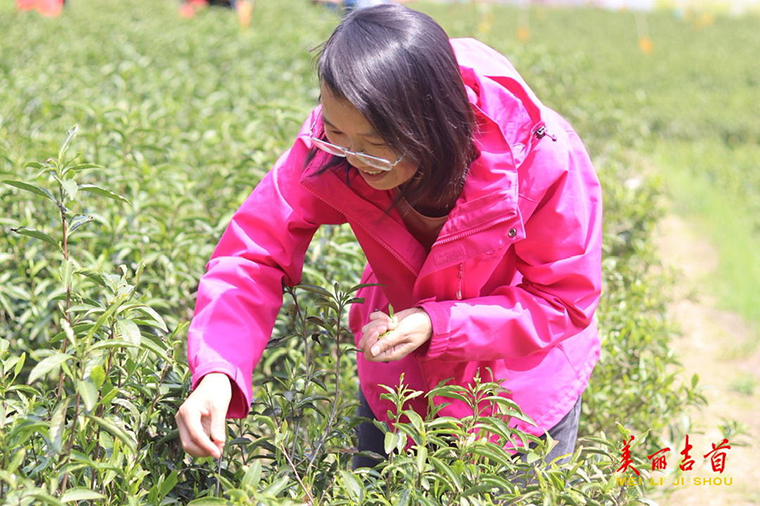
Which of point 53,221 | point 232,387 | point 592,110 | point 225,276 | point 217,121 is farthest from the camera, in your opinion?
point 592,110

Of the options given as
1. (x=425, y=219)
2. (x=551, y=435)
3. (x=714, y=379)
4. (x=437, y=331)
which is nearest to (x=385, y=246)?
(x=425, y=219)

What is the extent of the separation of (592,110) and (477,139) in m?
3.84

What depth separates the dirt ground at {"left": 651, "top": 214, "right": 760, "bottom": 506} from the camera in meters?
3.20

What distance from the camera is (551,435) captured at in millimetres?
1855

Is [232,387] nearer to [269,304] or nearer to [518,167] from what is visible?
[269,304]

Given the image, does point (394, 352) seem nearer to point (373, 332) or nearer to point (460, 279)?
point (373, 332)

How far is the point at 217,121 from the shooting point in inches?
142

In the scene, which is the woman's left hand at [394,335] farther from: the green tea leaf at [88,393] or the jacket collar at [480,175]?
the green tea leaf at [88,393]

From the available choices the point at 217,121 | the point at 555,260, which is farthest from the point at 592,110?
the point at 555,260

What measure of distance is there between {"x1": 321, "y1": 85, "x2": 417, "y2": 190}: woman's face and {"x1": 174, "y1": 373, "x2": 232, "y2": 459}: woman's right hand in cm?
44

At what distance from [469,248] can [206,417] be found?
552 millimetres

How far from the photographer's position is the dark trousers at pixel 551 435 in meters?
1.86

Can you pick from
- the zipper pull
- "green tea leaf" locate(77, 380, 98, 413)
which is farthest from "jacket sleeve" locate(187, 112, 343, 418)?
the zipper pull

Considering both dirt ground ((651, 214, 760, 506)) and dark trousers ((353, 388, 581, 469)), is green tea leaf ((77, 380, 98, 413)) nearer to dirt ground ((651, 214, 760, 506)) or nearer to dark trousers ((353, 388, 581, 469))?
dark trousers ((353, 388, 581, 469))
